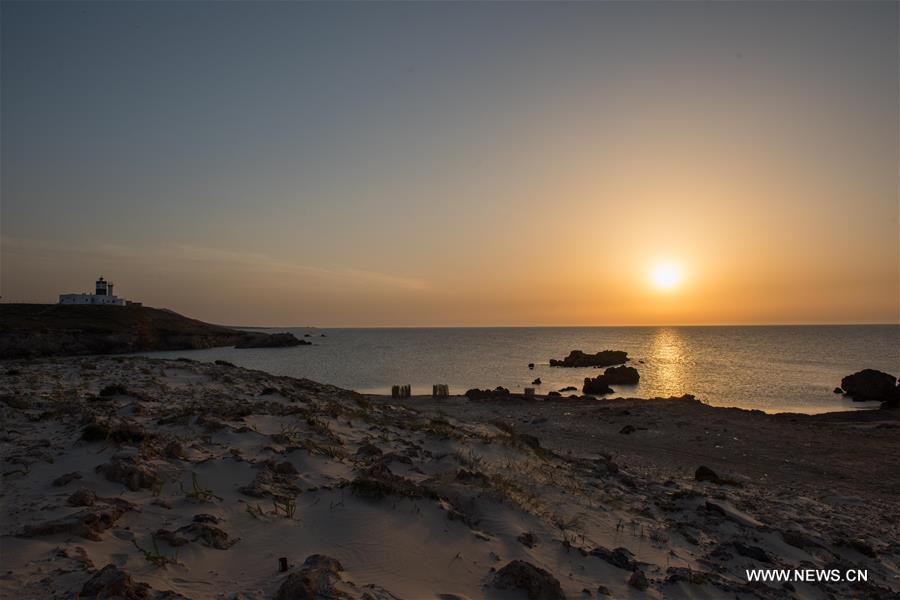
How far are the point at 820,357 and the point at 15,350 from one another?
12063 cm

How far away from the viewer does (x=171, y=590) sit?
415cm

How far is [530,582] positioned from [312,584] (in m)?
2.20

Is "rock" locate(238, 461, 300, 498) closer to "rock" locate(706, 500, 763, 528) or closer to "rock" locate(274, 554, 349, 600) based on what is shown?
"rock" locate(274, 554, 349, 600)

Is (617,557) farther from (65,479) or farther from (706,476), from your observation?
(706,476)

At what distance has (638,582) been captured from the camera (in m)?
5.81

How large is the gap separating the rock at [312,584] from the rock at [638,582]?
343cm

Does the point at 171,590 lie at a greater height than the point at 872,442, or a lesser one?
greater

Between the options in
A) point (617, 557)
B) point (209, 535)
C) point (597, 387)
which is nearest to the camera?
point (209, 535)

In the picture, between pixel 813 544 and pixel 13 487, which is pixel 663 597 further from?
pixel 13 487

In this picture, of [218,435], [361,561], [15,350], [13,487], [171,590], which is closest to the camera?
[171,590]

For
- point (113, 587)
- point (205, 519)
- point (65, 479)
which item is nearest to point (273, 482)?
point (205, 519)

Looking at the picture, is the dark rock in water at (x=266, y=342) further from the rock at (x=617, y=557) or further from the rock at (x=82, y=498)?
the rock at (x=617, y=557)

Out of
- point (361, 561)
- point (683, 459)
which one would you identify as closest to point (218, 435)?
point (361, 561)

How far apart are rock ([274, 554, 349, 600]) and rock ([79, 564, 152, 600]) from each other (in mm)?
1055
